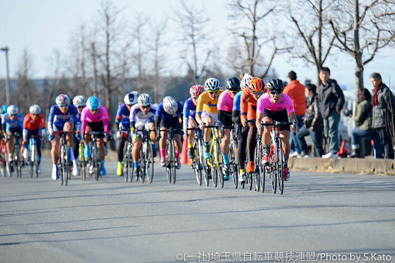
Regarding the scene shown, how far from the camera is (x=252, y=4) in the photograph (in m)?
26.4

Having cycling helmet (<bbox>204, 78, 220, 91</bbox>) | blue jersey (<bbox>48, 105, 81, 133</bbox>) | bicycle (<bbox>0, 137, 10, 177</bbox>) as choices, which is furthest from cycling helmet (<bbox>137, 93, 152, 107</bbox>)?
Result: bicycle (<bbox>0, 137, 10, 177</bbox>)

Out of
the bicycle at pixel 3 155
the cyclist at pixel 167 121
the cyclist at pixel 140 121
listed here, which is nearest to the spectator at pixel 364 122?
the cyclist at pixel 167 121

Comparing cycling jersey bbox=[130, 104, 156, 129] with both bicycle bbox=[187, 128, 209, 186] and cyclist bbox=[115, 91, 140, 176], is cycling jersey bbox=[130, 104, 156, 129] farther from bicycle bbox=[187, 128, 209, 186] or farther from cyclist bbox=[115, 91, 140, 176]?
bicycle bbox=[187, 128, 209, 186]

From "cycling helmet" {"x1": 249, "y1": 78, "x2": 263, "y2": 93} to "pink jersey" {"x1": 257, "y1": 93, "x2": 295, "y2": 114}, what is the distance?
55 cm

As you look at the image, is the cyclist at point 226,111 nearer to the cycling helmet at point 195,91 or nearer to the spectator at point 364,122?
the cycling helmet at point 195,91

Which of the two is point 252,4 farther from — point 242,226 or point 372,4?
point 242,226

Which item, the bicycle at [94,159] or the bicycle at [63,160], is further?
the bicycle at [94,159]

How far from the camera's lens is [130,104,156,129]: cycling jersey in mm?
18469

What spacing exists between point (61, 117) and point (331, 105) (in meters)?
6.83

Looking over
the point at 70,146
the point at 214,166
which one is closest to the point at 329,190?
the point at 214,166

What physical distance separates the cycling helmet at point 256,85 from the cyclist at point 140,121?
4.73m

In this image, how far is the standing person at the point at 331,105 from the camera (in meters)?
18.2

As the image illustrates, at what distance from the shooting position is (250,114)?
554 inches

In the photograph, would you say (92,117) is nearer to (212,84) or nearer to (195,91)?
(195,91)
